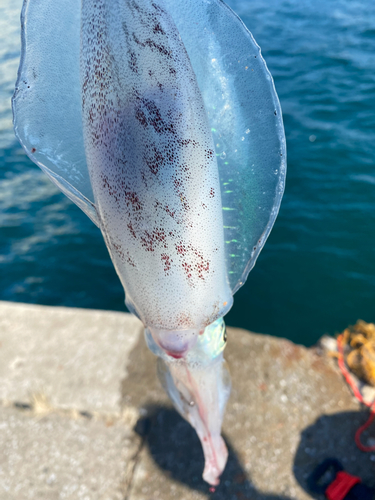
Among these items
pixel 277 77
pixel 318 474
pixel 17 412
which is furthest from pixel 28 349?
pixel 277 77

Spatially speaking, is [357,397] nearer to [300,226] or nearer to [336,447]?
[336,447]

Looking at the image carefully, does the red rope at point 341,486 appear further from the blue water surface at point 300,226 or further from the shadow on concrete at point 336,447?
the blue water surface at point 300,226

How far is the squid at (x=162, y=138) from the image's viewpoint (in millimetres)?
990

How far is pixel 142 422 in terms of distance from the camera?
323cm

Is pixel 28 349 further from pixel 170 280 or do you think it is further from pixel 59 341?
pixel 170 280

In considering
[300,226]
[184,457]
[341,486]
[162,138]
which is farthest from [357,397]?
[162,138]

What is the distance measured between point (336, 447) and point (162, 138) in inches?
118

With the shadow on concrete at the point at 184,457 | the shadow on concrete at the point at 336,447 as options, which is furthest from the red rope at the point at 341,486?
the shadow on concrete at the point at 184,457

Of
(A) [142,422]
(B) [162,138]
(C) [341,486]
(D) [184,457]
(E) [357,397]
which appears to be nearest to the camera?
(B) [162,138]

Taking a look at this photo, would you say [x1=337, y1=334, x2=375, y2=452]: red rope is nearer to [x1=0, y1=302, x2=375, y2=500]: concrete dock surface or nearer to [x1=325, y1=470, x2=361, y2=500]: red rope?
[x1=0, y1=302, x2=375, y2=500]: concrete dock surface

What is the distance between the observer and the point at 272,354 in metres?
3.62

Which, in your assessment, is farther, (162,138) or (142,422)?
(142,422)

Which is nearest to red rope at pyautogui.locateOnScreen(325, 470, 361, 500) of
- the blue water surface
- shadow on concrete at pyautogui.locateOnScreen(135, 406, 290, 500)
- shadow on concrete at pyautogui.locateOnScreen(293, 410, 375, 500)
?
shadow on concrete at pyautogui.locateOnScreen(293, 410, 375, 500)

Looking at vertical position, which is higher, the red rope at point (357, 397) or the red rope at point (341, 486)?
the red rope at point (341, 486)
